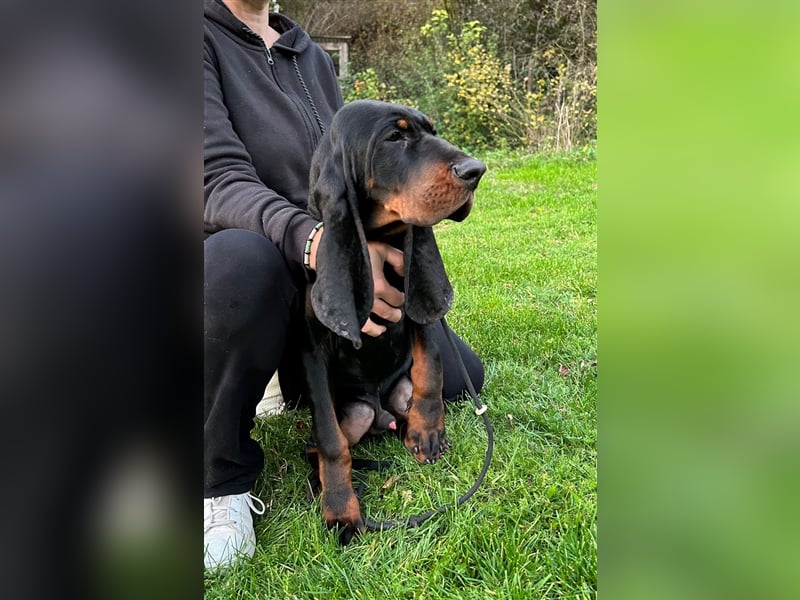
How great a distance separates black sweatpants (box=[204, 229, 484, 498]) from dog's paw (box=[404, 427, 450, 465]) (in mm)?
498

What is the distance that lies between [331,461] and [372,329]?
41 centimetres

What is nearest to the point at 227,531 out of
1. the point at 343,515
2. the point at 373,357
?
the point at 343,515

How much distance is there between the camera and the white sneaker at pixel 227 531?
164cm

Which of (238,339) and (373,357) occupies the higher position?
(238,339)

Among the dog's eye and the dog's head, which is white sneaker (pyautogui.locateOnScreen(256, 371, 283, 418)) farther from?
the dog's eye

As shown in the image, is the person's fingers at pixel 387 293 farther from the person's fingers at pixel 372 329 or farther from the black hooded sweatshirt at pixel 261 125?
the black hooded sweatshirt at pixel 261 125

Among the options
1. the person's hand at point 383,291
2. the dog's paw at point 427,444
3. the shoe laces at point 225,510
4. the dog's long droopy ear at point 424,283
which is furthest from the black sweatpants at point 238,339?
the dog's paw at point 427,444

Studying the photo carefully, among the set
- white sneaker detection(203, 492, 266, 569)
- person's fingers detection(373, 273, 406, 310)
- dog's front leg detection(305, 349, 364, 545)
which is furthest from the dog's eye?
white sneaker detection(203, 492, 266, 569)

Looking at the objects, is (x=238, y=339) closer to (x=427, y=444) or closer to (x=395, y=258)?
(x=395, y=258)

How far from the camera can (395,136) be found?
1.75m

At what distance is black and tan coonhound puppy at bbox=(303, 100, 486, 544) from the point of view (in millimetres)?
1681

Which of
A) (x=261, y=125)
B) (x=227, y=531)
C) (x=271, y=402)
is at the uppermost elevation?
(x=261, y=125)

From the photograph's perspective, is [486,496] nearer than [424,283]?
Yes
